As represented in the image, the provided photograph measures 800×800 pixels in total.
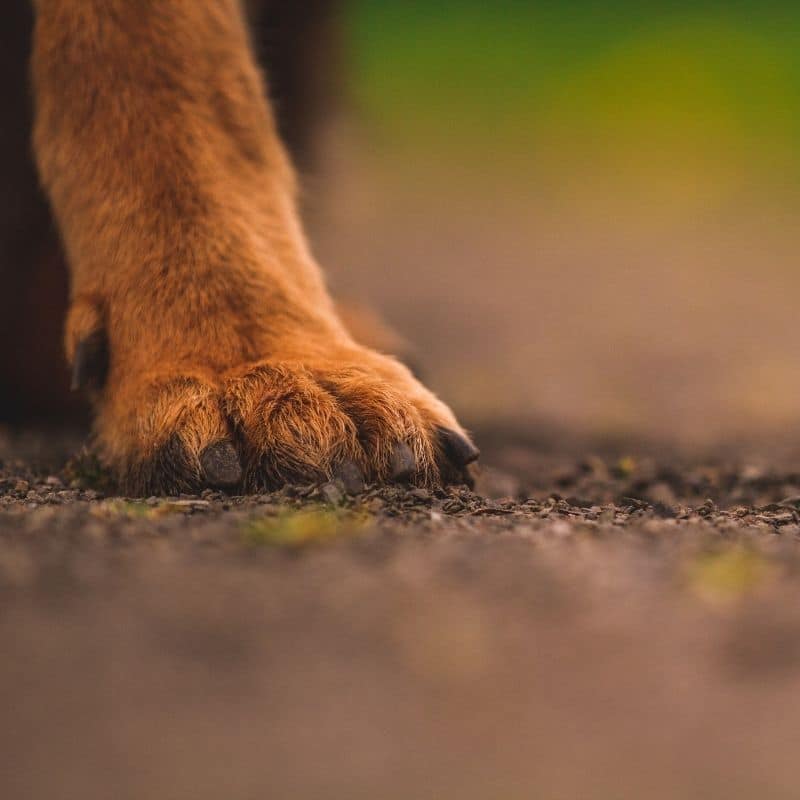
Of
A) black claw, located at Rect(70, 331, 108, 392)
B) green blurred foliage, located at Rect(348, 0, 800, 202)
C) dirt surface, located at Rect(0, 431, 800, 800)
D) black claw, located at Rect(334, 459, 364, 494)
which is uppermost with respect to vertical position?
green blurred foliage, located at Rect(348, 0, 800, 202)

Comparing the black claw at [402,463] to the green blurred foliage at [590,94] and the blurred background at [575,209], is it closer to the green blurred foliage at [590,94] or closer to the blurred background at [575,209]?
the blurred background at [575,209]

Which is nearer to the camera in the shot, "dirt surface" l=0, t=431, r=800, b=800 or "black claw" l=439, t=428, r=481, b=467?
"dirt surface" l=0, t=431, r=800, b=800

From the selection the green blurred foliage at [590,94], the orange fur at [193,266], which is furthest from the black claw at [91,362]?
the green blurred foliage at [590,94]

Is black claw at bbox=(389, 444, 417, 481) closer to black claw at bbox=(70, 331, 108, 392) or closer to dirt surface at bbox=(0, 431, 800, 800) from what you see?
dirt surface at bbox=(0, 431, 800, 800)

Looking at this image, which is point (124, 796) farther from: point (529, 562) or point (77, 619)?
point (529, 562)

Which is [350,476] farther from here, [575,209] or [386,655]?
[575,209]

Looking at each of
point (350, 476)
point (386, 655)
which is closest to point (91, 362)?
point (350, 476)

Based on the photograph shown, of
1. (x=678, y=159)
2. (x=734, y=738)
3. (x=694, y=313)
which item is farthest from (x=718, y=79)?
(x=734, y=738)

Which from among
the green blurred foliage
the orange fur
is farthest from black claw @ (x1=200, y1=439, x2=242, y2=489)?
the green blurred foliage

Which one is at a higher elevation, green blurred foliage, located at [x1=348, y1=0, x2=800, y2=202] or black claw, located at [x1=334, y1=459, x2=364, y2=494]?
green blurred foliage, located at [x1=348, y1=0, x2=800, y2=202]
